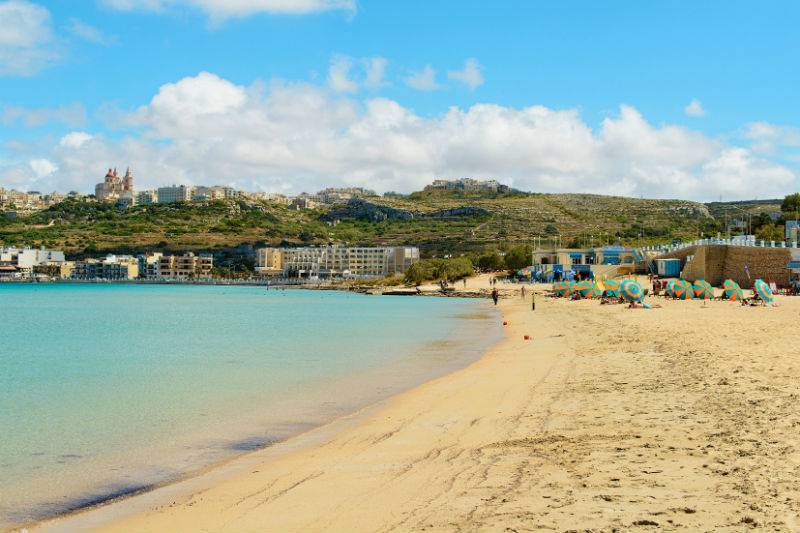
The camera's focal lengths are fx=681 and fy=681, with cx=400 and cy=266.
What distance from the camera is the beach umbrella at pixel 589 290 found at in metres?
46.9

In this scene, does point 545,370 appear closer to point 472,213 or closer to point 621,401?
point 621,401

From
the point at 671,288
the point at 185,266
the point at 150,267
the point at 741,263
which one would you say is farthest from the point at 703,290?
the point at 150,267

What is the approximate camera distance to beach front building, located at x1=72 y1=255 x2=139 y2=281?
15525 centimetres

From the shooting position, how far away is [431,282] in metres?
104

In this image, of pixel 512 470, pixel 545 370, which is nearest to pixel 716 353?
pixel 545 370

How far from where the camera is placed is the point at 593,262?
3167 inches

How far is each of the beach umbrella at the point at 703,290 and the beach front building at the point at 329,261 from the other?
96.6 meters

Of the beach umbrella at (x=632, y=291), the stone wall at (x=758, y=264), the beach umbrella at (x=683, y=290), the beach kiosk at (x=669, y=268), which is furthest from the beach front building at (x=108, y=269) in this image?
the beach umbrella at (x=632, y=291)

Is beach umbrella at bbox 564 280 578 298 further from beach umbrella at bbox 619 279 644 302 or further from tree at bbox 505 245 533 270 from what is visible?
tree at bbox 505 245 533 270

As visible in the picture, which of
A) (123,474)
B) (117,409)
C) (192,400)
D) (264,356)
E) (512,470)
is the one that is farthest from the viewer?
(264,356)

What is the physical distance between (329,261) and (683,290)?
11681 centimetres

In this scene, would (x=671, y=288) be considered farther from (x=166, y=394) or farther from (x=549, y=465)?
(x=549, y=465)

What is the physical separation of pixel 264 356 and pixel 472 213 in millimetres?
A: 139831

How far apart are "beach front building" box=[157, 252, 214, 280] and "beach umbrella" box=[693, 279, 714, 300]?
425 feet
